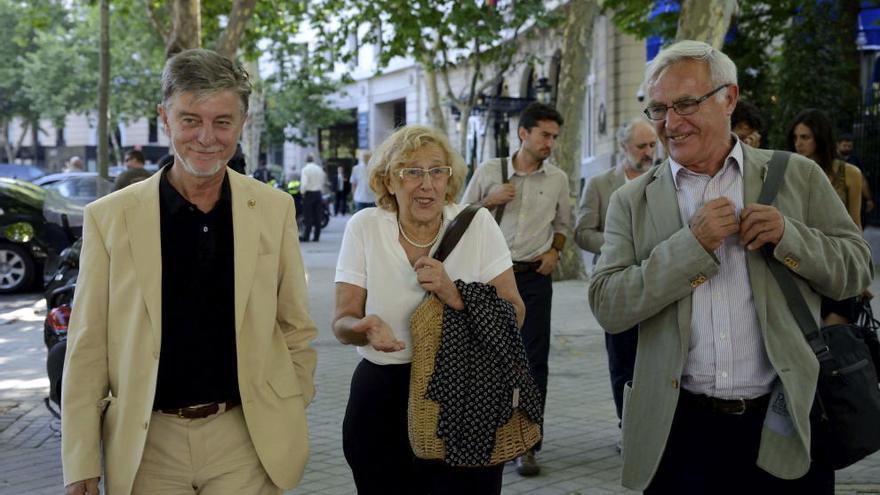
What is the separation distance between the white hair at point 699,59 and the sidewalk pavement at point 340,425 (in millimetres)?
1691

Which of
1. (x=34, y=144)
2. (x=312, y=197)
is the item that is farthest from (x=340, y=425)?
(x=34, y=144)

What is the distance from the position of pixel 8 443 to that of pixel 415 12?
738 inches

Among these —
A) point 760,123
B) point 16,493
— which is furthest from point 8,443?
point 760,123

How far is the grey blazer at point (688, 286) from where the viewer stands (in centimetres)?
321

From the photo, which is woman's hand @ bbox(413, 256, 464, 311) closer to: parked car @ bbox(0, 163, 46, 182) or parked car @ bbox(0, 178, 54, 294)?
parked car @ bbox(0, 178, 54, 294)

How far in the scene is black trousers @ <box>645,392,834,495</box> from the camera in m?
3.36

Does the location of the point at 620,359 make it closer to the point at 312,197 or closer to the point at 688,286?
the point at 688,286

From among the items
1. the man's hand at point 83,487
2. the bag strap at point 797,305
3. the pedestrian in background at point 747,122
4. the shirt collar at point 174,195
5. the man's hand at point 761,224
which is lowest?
the man's hand at point 83,487

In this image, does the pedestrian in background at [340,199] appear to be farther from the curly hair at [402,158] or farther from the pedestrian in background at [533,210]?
the curly hair at [402,158]

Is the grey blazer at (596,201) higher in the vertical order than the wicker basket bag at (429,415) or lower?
higher

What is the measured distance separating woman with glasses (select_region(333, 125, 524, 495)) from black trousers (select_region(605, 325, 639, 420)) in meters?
2.53

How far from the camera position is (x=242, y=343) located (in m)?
3.30

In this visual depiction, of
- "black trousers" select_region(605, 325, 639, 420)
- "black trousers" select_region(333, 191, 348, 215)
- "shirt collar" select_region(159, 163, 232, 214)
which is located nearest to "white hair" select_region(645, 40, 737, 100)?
"shirt collar" select_region(159, 163, 232, 214)

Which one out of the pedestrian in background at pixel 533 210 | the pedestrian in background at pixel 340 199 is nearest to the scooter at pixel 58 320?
the pedestrian in background at pixel 533 210
